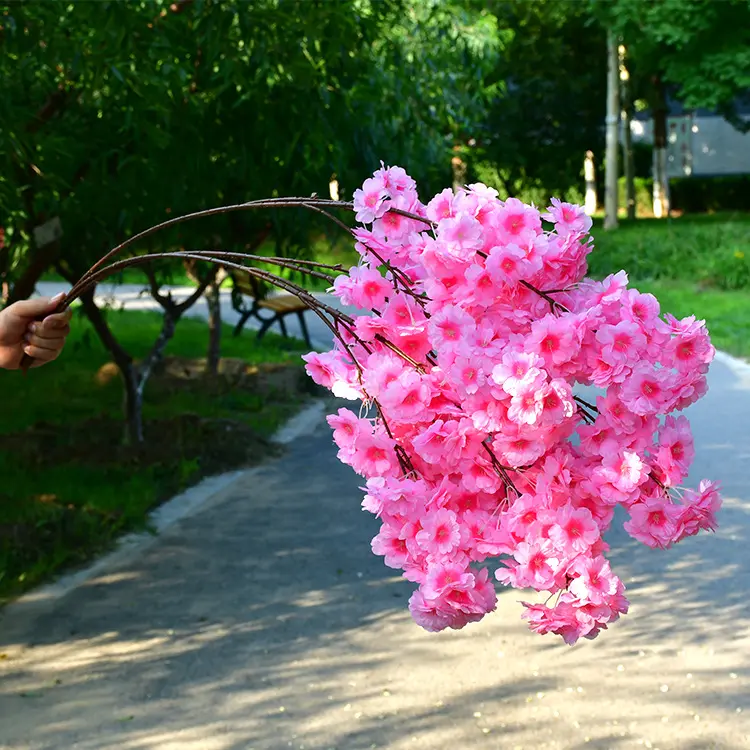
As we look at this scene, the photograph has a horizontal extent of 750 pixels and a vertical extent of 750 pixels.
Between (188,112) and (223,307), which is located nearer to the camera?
(188,112)

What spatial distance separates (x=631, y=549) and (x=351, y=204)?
18.5ft

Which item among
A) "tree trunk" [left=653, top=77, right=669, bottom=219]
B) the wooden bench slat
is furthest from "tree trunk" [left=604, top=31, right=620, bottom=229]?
the wooden bench slat

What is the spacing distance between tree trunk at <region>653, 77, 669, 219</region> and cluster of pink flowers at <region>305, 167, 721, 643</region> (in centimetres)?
3446

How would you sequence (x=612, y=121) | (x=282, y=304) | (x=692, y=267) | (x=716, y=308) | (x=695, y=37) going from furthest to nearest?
(x=612, y=121)
(x=695, y=37)
(x=692, y=267)
(x=716, y=308)
(x=282, y=304)

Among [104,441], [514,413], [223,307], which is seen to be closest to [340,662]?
[514,413]

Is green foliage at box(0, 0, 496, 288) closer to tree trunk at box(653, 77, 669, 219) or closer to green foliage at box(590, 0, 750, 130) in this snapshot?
green foliage at box(590, 0, 750, 130)

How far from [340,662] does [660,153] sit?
32.4 m

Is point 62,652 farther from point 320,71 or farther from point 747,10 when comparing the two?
point 747,10

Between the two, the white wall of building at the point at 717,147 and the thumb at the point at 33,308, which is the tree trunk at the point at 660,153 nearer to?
the white wall of building at the point at 717,147

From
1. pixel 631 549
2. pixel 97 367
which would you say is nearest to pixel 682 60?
pixel 97 367

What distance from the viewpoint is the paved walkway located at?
15.6ft

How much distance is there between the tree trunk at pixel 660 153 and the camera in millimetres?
35781

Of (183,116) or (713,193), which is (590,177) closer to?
(713,193)

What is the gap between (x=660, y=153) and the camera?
35781 millimetres
